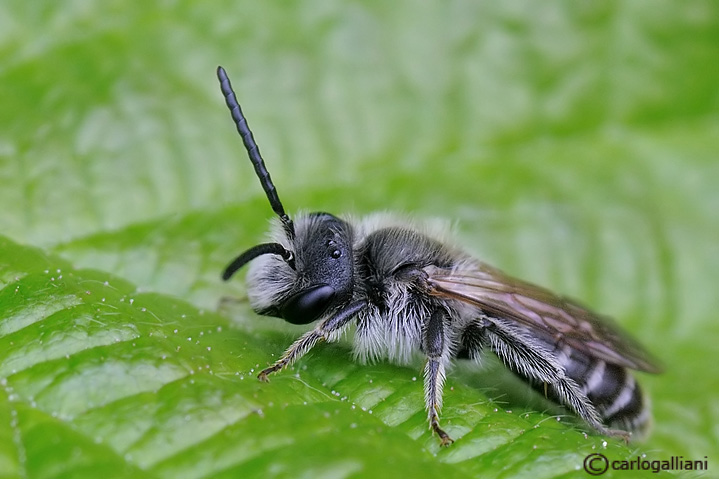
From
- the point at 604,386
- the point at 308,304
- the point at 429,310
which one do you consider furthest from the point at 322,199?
the point at 604,386

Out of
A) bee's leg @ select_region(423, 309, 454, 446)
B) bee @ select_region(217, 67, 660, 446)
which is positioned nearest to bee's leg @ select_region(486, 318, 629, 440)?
bee @ select_region(217, 67, 660, 446)

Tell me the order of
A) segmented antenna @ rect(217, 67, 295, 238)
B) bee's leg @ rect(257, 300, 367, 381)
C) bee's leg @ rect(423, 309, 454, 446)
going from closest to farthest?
bee's leg @ rect(423, 309, 454, 446), bee's leg @ rect(257, 300, 367, 381), segmented antenna @ rect(217, 67, 295, 238)

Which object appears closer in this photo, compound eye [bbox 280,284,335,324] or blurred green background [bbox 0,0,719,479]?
blurred green background [bbox 0,0,719,479]

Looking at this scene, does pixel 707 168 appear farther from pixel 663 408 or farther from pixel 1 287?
pixel 1 287

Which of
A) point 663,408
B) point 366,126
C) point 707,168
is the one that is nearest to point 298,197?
point 366,126

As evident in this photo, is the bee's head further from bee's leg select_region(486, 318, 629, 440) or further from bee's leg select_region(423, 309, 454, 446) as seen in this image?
bee's leg select_region(486, 318, 629, 440)

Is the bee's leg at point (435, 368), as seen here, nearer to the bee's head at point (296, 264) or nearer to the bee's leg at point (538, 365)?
the bee's leg at point (538, 365)

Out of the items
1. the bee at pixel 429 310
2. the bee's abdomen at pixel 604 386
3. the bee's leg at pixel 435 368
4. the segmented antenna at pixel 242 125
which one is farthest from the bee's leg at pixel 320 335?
the bee's abdomen at pixel 604 386
